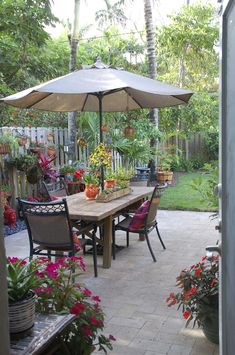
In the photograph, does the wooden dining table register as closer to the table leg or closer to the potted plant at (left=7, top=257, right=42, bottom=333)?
the table leg

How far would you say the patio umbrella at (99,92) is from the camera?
4.29 metres

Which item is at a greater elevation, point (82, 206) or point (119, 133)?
point (119, 133)

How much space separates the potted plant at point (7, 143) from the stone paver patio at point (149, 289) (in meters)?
1.48

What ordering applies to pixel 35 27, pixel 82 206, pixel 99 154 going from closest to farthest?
pixel 82 206, pixel 99 154, pixel 35 27

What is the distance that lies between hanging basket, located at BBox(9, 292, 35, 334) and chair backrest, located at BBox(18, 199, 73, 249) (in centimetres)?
196

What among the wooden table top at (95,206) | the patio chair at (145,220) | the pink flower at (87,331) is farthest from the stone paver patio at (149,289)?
the pink flower at (87,331)

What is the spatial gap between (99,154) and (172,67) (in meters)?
11.4

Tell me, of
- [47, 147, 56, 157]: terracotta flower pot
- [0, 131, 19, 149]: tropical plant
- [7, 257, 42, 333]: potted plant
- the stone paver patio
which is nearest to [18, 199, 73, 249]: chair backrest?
the stone paver patio

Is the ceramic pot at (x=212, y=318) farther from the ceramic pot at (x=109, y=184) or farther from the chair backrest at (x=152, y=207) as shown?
the ceramic pot at (x=109, y=184)

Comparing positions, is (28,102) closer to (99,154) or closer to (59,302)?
(99,154)

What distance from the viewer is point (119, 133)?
996 cm

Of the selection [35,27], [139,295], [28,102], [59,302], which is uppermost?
[35,27]

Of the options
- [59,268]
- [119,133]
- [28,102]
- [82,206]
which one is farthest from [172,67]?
[59,268]

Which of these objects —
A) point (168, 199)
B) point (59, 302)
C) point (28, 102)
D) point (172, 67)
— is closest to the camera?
point (59, 302)
